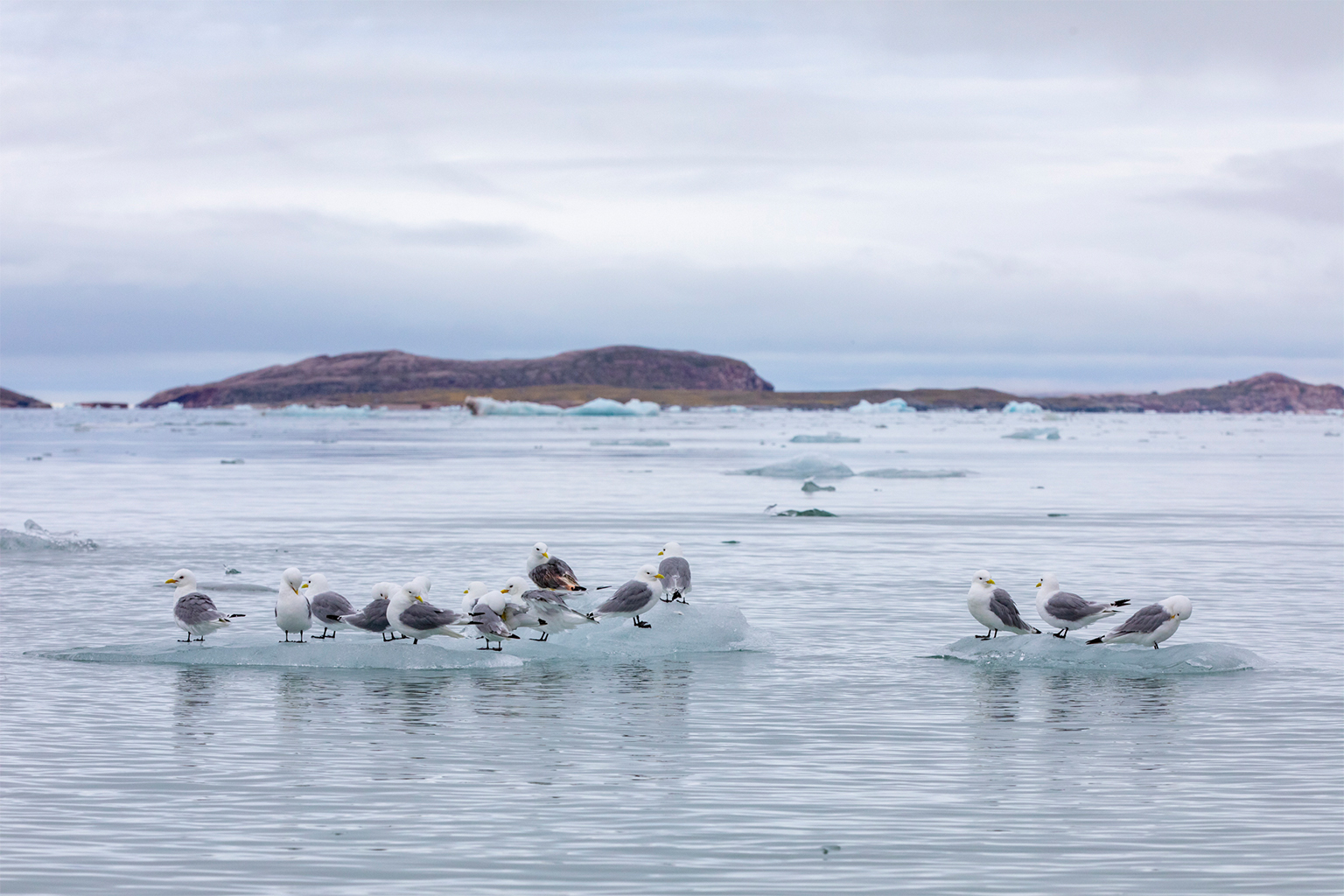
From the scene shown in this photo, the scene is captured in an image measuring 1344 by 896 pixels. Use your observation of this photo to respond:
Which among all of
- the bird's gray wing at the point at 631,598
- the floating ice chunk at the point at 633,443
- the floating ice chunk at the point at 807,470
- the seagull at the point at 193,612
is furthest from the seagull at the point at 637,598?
the floating ice chunk at the point at 633,443

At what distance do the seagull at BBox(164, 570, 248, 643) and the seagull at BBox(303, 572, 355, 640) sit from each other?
2.58 feet

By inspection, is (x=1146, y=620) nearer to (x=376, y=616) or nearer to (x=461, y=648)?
(x=461, y=648)

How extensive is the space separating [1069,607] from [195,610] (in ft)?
30.7

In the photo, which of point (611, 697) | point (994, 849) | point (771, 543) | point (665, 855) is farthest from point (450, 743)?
point (771, 543)

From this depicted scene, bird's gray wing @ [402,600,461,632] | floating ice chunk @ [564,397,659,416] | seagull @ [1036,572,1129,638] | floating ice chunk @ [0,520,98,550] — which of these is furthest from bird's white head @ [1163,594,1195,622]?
floating ice chunk @ [564,397,659,416]

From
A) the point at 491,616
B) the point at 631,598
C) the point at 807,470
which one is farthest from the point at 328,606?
the point at 807,470

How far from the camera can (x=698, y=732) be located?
39.9 feet

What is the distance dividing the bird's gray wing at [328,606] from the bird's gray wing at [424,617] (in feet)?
3.30

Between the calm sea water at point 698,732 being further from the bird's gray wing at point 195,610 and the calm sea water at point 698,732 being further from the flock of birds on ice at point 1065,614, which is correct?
the bird's gray wing at point 195,610

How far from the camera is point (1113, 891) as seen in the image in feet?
26.7

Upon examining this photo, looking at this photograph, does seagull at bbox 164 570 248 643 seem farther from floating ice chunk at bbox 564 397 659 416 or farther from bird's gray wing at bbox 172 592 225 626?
floating ice chunk at bbox 564 397 659 416

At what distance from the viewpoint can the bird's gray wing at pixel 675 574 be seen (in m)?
17.0

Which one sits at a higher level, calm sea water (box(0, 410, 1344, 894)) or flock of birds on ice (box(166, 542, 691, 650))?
flock of birds on ice (box(166, 542, 691, 650))

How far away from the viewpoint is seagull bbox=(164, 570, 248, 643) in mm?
15781
